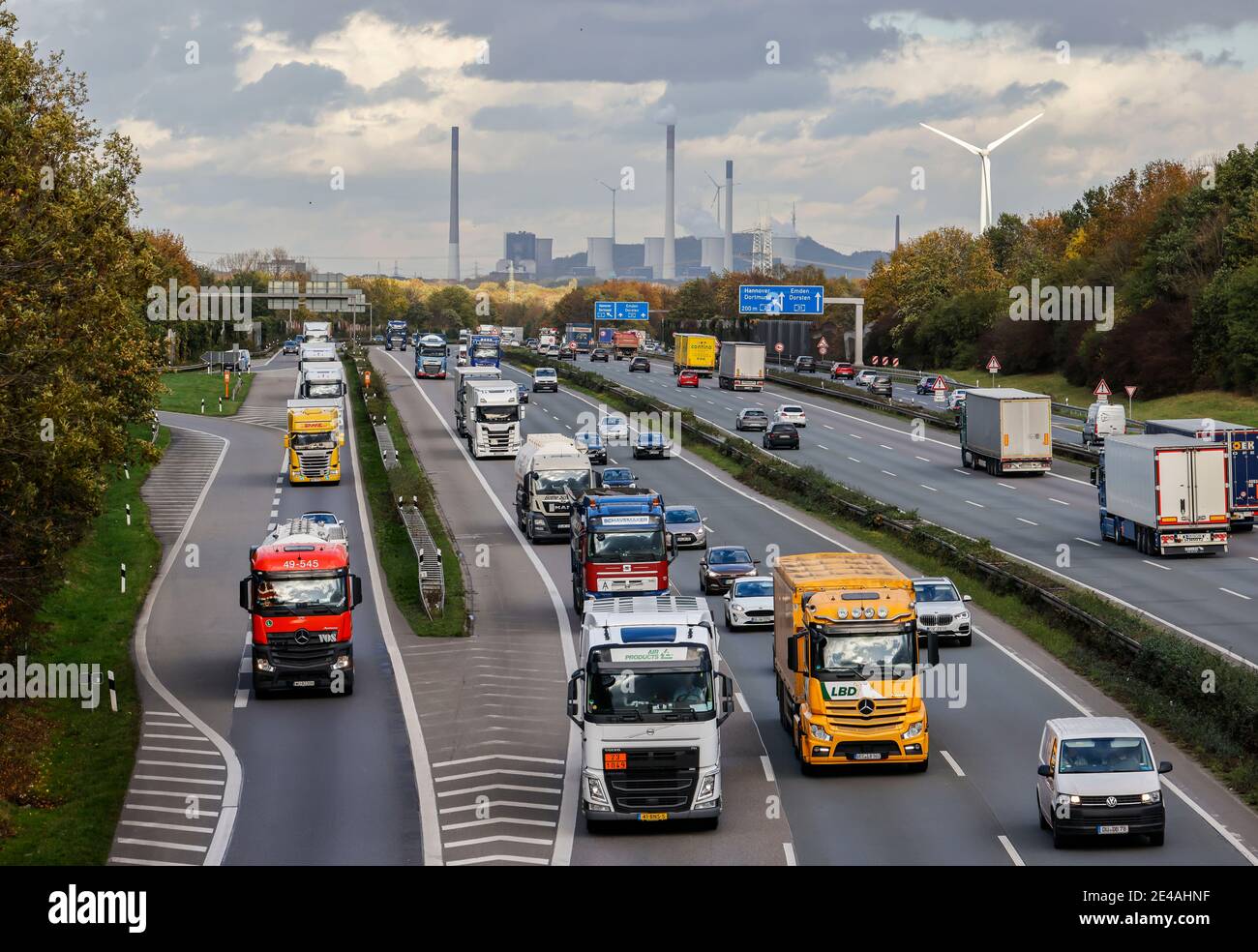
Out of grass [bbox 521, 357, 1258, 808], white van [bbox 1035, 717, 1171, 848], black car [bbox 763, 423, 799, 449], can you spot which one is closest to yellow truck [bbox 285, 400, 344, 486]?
grass [bbox 521, 357, 1258, 808]

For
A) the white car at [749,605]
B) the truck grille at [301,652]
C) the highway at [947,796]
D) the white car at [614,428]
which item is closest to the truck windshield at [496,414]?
the white car at [614,428]

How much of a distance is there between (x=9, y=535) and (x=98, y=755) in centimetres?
589

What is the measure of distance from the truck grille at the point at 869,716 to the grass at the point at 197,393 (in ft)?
230

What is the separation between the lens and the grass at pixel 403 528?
4441cm

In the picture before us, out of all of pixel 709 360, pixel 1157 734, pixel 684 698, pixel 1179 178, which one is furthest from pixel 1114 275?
pixel 684 698

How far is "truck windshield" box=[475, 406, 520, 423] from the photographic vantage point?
263 feet

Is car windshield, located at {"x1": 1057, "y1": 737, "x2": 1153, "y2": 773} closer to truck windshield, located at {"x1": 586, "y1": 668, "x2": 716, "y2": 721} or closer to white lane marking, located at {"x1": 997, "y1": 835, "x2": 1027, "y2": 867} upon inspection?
white lane marking, located at {"x1": 997, "y1": 835, "x2": 1027, "y2": 867}

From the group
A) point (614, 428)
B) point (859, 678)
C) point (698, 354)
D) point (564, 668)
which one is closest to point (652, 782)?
point (859, 678)

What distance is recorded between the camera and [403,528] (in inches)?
2304

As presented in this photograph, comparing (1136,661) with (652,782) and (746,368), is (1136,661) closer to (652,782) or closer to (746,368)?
(652,782)

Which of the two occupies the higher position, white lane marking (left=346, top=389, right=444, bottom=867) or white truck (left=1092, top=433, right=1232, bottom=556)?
white truck (left=1092, top=433, right=1232, bottom=556)

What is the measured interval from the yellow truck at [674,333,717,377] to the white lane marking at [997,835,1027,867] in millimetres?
111776

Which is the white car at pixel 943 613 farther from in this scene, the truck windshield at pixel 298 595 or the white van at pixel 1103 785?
the white van at pixel 1103 785
